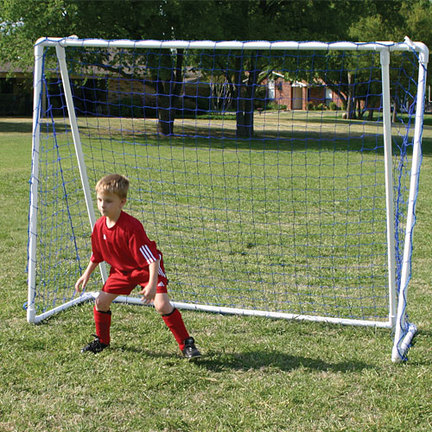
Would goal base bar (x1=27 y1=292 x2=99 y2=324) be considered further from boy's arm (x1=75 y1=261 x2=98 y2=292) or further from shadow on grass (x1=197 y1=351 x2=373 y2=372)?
shadow on grass (x1=197 y1=351 x2=373 y2=372)

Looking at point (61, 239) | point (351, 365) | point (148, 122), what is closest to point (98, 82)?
point (148, 122)

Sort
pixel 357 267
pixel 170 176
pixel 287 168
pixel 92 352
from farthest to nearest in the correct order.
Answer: pixel 287 168 → pixel 170 176 → pixel 357 267 → pixel 92 352

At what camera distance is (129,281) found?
12.8 feet

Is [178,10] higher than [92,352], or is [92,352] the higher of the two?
[178,10]

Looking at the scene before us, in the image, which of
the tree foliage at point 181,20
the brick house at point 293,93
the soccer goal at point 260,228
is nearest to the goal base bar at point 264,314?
the soccer goal at point 260,228

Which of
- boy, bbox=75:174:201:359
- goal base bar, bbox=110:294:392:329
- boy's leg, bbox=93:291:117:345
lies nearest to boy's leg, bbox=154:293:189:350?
boy, bbox=75:174:201:359

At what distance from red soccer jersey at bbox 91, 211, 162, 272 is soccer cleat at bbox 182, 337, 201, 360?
0.62 meters

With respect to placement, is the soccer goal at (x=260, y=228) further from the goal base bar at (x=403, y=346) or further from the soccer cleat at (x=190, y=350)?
the soccer cleat at (x=190, y=350)

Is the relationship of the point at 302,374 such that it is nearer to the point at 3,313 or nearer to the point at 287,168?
the point at 3,313

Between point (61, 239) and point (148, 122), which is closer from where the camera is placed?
point (61, 239)

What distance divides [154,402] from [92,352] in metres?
0.86

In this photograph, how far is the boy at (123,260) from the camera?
12.2 ft

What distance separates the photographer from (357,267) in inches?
244

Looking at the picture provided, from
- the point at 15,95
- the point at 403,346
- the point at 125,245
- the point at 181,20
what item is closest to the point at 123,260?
the point at 125,245
